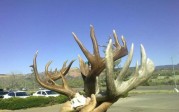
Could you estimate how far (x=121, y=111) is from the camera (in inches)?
836

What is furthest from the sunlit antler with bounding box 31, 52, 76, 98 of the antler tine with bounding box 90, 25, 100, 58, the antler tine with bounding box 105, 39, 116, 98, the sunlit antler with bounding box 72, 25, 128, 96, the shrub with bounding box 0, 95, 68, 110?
the shrub with bounding box 0, 95, 68, 110

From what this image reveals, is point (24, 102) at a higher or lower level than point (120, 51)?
lower

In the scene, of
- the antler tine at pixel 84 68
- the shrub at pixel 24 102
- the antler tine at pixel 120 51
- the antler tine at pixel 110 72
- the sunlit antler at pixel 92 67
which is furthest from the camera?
the shrub at pixel 24 102

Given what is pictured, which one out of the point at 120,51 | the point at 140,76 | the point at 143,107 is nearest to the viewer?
the point at 140,76

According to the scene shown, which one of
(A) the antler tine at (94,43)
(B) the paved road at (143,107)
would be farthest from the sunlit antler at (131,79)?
(B) the paved road at (143,107)

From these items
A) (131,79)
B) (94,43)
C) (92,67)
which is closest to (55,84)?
(92,67)

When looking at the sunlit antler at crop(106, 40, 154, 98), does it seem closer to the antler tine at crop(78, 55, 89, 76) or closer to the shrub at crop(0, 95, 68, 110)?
the antler tine at crop(78, 55, 89, 76)

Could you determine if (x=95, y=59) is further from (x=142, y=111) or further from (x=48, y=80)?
(x=142, y=111)

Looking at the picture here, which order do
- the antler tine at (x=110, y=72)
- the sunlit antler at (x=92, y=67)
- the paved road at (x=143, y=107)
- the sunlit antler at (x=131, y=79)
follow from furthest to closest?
the paved road at (x=143, y=107) → the sunlit antler at (x=92, y=67) → the sunlit antler at (x=131, y=79) → the antler tine at (x=110, y=72)

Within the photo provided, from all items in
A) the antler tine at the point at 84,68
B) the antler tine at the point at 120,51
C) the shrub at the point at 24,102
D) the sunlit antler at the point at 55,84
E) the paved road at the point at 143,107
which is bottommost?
the paved road at the point at 143,107

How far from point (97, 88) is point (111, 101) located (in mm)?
527

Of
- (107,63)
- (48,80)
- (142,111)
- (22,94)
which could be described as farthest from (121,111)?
(107,63)

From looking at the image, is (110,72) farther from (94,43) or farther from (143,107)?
(143,107)

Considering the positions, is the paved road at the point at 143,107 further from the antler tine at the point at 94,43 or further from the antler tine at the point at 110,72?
the antler tine at the point at 110,72
